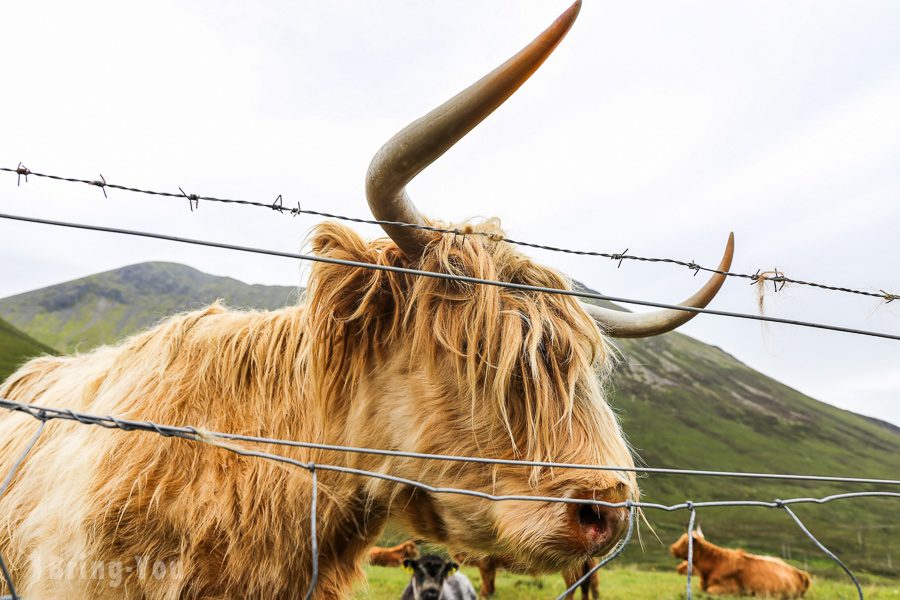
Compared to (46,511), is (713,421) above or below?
below

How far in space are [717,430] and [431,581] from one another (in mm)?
A: 105590

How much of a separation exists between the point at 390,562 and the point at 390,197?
56.0ft

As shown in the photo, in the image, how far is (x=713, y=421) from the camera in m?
107

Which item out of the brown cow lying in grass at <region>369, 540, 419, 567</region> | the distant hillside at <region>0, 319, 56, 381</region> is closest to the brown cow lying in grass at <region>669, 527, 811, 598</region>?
the brown cow lying in grass at <region>369, 540, 419, 567</region>

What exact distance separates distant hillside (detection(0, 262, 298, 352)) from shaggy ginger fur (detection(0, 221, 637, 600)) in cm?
14359

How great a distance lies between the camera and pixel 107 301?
6693 inches

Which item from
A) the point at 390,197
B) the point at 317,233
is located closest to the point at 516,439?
the point at 390,197

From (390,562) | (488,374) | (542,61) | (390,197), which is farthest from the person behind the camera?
(390,562)

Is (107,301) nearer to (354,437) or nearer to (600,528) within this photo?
(354,437)

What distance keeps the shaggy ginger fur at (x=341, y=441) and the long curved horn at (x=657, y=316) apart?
0.49 m

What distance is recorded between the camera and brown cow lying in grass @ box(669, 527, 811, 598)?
547 inches

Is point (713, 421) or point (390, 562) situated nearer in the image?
point (390, 562)

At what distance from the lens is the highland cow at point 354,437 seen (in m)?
2.35

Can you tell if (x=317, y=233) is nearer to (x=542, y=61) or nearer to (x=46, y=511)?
(x=542, y=61)
